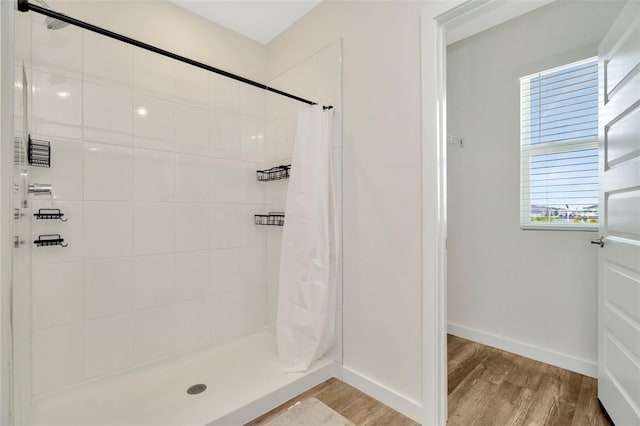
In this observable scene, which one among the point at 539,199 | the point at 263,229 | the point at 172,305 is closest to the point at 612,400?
the point at 539,199

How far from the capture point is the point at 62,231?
1548 mm

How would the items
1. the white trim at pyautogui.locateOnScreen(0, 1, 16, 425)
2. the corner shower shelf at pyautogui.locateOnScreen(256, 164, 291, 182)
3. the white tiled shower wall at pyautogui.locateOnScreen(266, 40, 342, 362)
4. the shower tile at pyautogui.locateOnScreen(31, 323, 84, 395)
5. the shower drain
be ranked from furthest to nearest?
the corner shower shelf at pyautogui.locateOnScreen(256, 164, 291, 182) → the white tiled shower wall at pyautogui.locateOnScreen(266, 40, 342, 362) → the shower drain → the shower tile at pyautogui.locateOnScreen(31, 323, 84, 395) → the white trim at pyautogui.locateOnScreen(0, 1, 16, 425)

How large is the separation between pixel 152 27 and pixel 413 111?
1763 millimetres

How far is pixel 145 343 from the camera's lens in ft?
5.99

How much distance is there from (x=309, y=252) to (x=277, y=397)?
800 mm

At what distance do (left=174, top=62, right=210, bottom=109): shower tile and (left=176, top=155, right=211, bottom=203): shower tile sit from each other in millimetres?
403

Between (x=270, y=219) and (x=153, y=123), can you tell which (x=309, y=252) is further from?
(x=153, y=123)

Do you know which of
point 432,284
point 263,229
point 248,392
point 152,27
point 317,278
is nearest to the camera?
point 432,284

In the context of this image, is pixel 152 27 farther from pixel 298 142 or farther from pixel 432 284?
pixel 432 284

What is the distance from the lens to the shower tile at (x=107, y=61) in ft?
5.38

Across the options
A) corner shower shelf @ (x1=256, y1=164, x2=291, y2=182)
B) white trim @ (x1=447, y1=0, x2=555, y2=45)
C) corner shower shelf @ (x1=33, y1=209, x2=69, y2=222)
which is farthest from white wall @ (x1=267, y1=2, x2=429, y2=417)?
corner shower shelf @ (x1=33, y1=209, x2=69, y2=222)

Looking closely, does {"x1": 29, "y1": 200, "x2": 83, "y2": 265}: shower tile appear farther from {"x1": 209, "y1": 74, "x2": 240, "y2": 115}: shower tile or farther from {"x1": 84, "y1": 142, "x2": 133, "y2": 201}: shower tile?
{"x1": 209, "y1": 74, "x2": 240, "y2": 115}: shower tile

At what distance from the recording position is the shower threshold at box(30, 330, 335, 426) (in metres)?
1.38

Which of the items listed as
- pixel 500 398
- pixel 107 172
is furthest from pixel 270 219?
pixel 500 398
